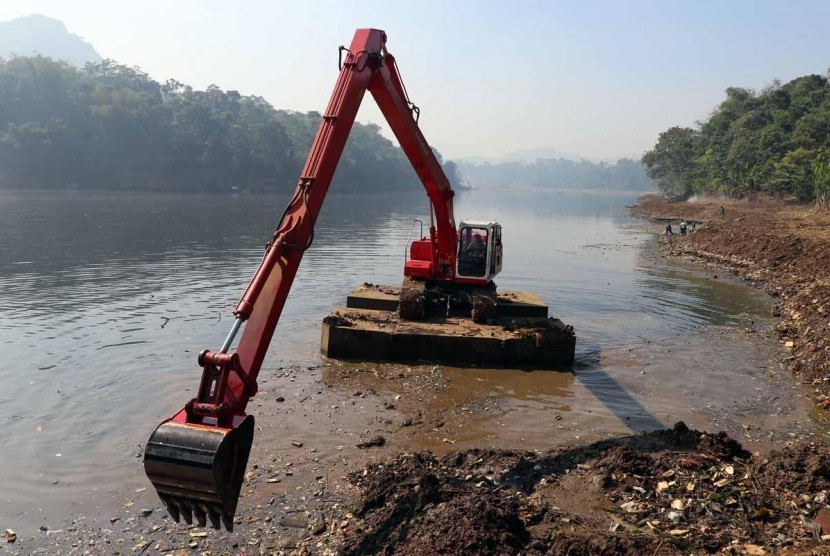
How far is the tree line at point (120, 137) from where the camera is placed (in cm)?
8494

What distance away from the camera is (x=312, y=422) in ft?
33.4

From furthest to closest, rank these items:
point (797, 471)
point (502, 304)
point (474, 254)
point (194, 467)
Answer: point (502, 304)
point (474, 254)
point (797, 471)
point (194, 467)

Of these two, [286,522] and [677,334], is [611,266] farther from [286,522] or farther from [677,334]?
[286,522]

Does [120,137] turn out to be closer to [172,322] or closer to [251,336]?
[172,322]

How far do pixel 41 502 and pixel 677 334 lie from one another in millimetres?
14870

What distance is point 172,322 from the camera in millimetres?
16672

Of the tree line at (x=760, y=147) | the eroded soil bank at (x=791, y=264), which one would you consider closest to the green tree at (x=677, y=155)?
the tree line at (x=760, y=147)

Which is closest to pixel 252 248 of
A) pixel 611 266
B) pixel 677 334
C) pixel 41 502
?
pixel 611 266

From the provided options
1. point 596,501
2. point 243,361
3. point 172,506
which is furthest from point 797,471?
point 172,506

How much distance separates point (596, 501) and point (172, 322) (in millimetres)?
12868

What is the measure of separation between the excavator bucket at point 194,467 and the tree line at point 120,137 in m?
92.2

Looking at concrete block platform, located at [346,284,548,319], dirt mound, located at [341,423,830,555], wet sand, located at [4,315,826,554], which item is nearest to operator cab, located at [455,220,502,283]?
concrete block platform, located at [346,284,548,319]

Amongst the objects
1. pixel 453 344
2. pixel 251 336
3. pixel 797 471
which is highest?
pixel 251 336

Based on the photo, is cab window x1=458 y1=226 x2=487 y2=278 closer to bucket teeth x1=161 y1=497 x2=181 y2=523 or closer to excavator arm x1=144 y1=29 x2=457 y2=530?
excavator arm x1=144 y1=29 x2=457 y2=530
